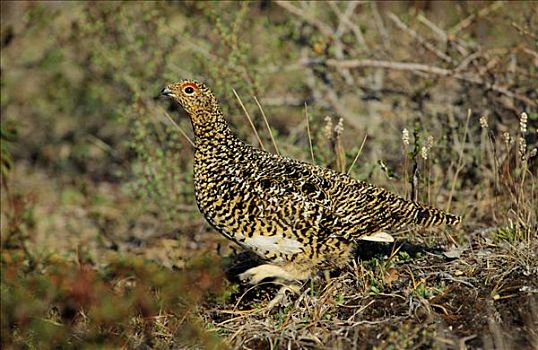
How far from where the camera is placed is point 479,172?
634 cm

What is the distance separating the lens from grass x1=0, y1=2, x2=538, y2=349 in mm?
4367

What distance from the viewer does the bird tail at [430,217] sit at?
180 inches

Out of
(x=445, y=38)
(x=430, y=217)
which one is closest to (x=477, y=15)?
(x=445, y=38)

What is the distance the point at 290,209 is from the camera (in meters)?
4.48

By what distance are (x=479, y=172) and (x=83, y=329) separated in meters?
3.31

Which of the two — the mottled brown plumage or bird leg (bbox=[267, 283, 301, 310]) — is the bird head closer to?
the mottled brown plumage

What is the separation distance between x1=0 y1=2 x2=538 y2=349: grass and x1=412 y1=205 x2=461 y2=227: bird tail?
0.29 m

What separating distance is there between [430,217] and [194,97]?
1.58m

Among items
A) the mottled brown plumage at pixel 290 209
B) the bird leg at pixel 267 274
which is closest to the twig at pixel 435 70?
the mottled brown plumage at pixel 290 209

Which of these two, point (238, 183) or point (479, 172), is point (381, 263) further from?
point (479, 172)

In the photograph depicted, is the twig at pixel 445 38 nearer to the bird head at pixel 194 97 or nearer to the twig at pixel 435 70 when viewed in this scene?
the twig at pixel 435 70

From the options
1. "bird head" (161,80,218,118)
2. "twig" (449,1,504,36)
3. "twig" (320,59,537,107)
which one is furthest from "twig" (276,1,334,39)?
"bird head" (161,80,218,118)

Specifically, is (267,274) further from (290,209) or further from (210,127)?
(210,127)

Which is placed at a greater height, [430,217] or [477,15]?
[477,15]
